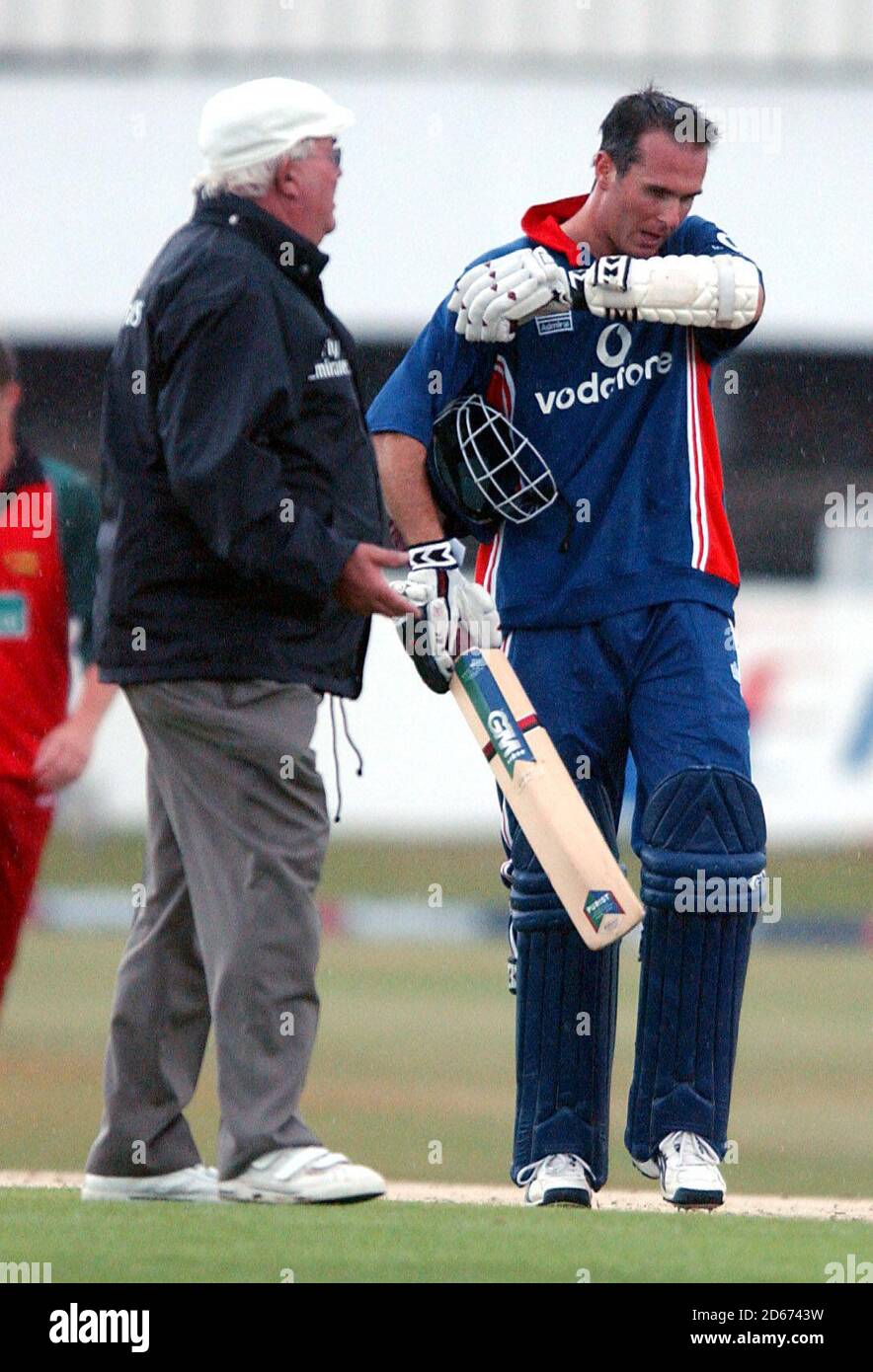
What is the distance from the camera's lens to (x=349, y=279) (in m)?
18.1

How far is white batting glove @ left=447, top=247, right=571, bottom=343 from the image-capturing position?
17.5 ft

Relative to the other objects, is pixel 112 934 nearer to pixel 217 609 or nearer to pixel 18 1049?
pixel 18 1049

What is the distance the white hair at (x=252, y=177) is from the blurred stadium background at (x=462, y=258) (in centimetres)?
934

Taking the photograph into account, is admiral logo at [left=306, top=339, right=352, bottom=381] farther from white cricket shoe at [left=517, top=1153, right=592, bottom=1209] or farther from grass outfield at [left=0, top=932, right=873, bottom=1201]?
grass outfield at [left=0, top=932, right=873, bottom=1201]

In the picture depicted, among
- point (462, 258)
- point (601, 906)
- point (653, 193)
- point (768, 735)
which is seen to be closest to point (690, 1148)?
point (601, 906)

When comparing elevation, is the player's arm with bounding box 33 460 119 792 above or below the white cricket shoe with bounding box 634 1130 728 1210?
above

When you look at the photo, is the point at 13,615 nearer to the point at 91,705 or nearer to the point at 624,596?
the point at 91,705

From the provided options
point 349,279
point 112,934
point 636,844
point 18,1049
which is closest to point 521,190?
point 349,279

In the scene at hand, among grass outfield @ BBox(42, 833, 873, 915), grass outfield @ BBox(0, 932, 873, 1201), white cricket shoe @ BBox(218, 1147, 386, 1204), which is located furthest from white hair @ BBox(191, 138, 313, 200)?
grass outfield @ BBox(42, 833, 873, 915)

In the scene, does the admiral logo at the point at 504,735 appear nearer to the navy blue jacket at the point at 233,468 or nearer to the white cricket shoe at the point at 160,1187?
the navy blue jacket at the point at 233,468

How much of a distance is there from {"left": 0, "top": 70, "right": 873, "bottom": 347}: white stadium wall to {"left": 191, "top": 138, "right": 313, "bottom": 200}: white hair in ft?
40.4

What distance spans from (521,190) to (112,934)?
20.0ft

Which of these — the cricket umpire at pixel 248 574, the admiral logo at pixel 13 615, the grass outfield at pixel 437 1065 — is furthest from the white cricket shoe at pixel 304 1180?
the grass outfield at pixel 437 1065

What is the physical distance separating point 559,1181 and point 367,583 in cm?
136
